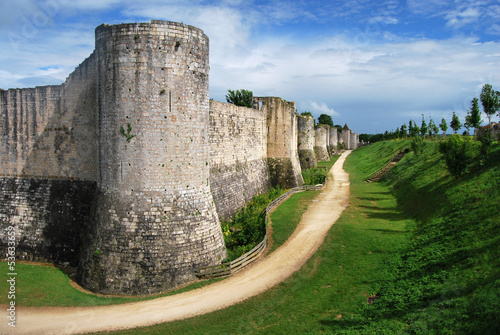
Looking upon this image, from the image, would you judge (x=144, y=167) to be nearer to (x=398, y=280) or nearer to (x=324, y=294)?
(x=324, y=294)

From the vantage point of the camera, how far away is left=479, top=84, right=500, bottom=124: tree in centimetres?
3094

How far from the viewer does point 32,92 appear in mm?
17641

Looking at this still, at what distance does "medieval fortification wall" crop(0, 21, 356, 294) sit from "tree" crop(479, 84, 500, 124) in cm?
2872

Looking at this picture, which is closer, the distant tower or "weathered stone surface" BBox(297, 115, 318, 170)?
"weathered stone surface" BBox(297, 115, 318, 170)

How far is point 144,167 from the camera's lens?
44.0 ft

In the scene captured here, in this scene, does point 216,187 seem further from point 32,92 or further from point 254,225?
point 32,92

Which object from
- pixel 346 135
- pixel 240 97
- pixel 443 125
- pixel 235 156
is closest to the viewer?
pixel 235 156

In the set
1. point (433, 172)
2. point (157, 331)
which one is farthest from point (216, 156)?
point (433, 172)

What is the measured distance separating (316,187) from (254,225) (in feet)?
52.3

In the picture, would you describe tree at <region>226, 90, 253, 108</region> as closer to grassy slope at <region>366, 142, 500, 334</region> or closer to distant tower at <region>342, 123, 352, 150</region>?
grassy slope at <region>366, 142, 500, 334</region>

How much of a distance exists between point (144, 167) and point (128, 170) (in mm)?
673

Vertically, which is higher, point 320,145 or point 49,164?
point 320,145

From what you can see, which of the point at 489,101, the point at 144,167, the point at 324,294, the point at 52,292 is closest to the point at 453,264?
the point at 324,294

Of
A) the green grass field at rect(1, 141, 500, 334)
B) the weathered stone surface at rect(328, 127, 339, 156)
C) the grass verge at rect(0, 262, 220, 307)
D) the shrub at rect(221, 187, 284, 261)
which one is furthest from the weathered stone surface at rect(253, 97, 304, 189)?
the weathered stone surface at rect(328, 127, 339, 156)
